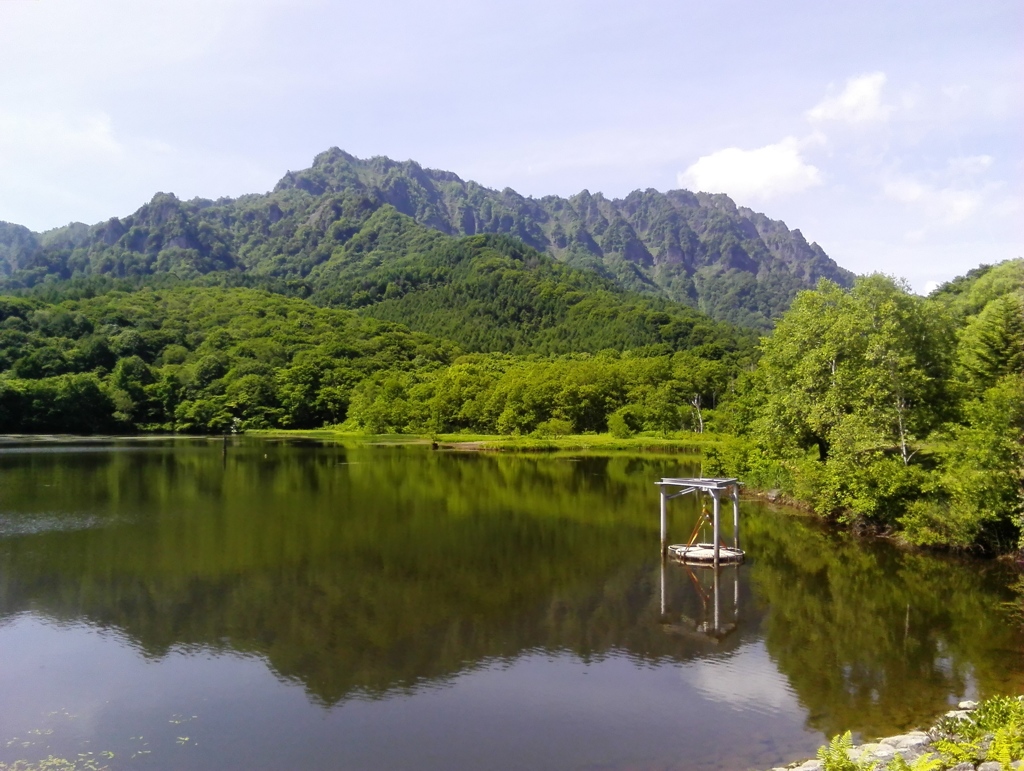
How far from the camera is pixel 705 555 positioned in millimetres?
29531

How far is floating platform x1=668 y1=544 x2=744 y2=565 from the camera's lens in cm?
2953

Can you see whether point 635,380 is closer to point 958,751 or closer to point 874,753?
point 874,753

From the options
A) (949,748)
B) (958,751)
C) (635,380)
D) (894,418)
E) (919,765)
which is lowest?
(949,748)

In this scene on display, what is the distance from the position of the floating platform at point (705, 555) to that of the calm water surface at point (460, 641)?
Answer: 103cm

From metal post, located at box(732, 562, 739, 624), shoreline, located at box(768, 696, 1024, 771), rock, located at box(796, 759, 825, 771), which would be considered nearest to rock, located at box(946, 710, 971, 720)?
shoreline, located at box(768, 696, 1024, 771)

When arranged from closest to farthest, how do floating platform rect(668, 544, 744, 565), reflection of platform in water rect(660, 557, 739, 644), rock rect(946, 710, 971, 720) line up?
rock rect(946, 710, 971, 720) → reflection of platform in water rect(660, 557, 739, 644) → floating platform rect(668, 544, 744, 565)

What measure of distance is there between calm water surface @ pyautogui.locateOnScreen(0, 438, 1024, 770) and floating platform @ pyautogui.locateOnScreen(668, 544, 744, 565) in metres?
1.03

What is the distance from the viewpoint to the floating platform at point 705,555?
29.5 meters

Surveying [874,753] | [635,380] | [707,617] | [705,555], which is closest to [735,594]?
[707,617]

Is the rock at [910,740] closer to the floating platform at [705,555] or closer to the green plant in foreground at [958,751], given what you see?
the green plant in foreground at [958,751]

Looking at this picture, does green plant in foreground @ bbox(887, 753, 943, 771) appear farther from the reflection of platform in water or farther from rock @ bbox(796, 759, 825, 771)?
the reflection of platform in water

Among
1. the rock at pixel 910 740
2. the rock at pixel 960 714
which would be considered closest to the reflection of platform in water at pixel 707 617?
the rock at pixel 960 714

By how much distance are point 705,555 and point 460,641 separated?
12617mm

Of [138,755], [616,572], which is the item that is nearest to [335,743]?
[138,755]
